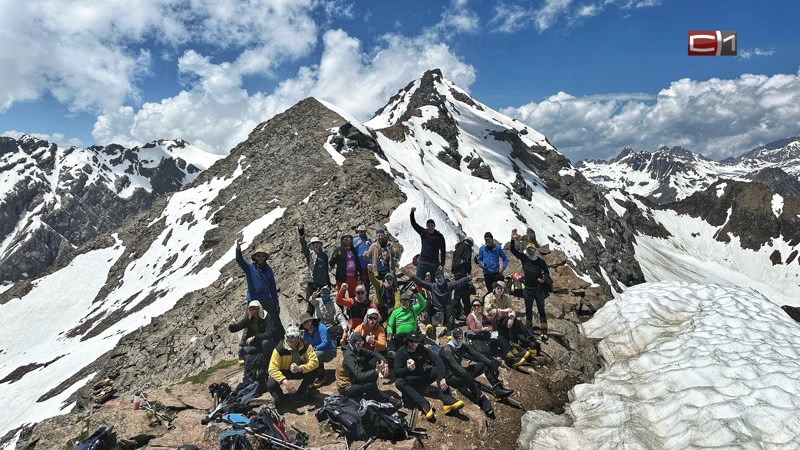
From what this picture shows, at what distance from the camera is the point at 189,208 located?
61.7 m

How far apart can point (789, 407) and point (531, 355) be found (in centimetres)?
689

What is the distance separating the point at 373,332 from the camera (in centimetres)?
1314

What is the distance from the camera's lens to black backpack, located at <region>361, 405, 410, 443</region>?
36.5ft

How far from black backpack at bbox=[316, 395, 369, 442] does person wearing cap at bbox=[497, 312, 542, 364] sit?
6.07 metres

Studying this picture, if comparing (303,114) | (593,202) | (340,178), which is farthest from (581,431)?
(593,202)

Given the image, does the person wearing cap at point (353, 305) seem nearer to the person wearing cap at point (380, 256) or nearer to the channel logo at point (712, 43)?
the person wearing cap at point (380, 256)

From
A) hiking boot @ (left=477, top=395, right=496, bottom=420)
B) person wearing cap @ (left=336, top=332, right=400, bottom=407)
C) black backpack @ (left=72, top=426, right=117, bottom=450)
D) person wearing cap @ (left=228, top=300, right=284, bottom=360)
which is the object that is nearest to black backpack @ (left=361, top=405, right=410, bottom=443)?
person wearing cap @ (left=336, top=332, right=400, bottom=407)

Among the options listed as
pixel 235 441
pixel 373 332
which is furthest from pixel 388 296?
pixel 235 441

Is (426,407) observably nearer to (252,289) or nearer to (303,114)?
(252,289)

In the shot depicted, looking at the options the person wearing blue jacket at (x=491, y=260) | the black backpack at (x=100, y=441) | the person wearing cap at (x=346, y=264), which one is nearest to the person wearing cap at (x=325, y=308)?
the person wearing cap at (x=346, y=264)

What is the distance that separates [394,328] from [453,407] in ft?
9.29

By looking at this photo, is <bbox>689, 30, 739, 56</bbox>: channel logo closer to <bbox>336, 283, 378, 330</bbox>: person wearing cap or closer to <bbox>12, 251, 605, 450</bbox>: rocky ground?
<bbox>12, 251, 605, 450</bbox>: rocky ground

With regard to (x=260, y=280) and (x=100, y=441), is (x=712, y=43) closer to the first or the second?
(x=260, y=280)

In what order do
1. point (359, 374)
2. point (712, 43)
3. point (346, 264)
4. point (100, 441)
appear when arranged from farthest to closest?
point (712, 43)
point (346, 264)
point (359, 374)
point (100, 441)
